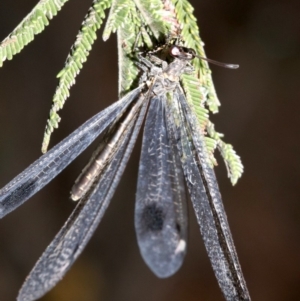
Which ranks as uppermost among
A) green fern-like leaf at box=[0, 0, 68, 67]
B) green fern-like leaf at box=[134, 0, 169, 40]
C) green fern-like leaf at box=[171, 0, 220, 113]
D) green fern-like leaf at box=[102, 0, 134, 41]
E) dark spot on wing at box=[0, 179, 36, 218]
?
green fern-like leaf at box=[0, 0, 68, 67]

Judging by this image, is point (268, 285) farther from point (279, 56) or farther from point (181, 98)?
point (181, 98)

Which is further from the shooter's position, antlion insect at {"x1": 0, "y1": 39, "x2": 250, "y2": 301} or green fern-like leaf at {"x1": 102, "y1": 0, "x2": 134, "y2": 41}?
antlion insect at {"x1": 0, "y1": 39, "x2": 250, "y2": 301}

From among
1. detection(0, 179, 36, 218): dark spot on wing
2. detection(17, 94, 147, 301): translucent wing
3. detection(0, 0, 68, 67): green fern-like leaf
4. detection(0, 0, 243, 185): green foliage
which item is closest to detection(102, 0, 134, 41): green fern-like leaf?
detection(0, 0, 243, 185): green foliage

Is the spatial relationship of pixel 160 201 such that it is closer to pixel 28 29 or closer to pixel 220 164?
pixel 28 29

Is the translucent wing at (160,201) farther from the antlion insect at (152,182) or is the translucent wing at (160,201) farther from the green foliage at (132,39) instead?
the green foliage at (132,39)

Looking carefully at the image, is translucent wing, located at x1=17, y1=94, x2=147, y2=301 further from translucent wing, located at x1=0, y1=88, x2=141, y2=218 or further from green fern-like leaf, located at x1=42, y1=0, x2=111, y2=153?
green fern-like leaf, located at x1=42, y1=0, x2=111, y2=153

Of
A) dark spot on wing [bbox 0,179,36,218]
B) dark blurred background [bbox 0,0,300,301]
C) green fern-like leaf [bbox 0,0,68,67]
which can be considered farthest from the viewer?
dark blurred background [bbox 0,0,300,301]
